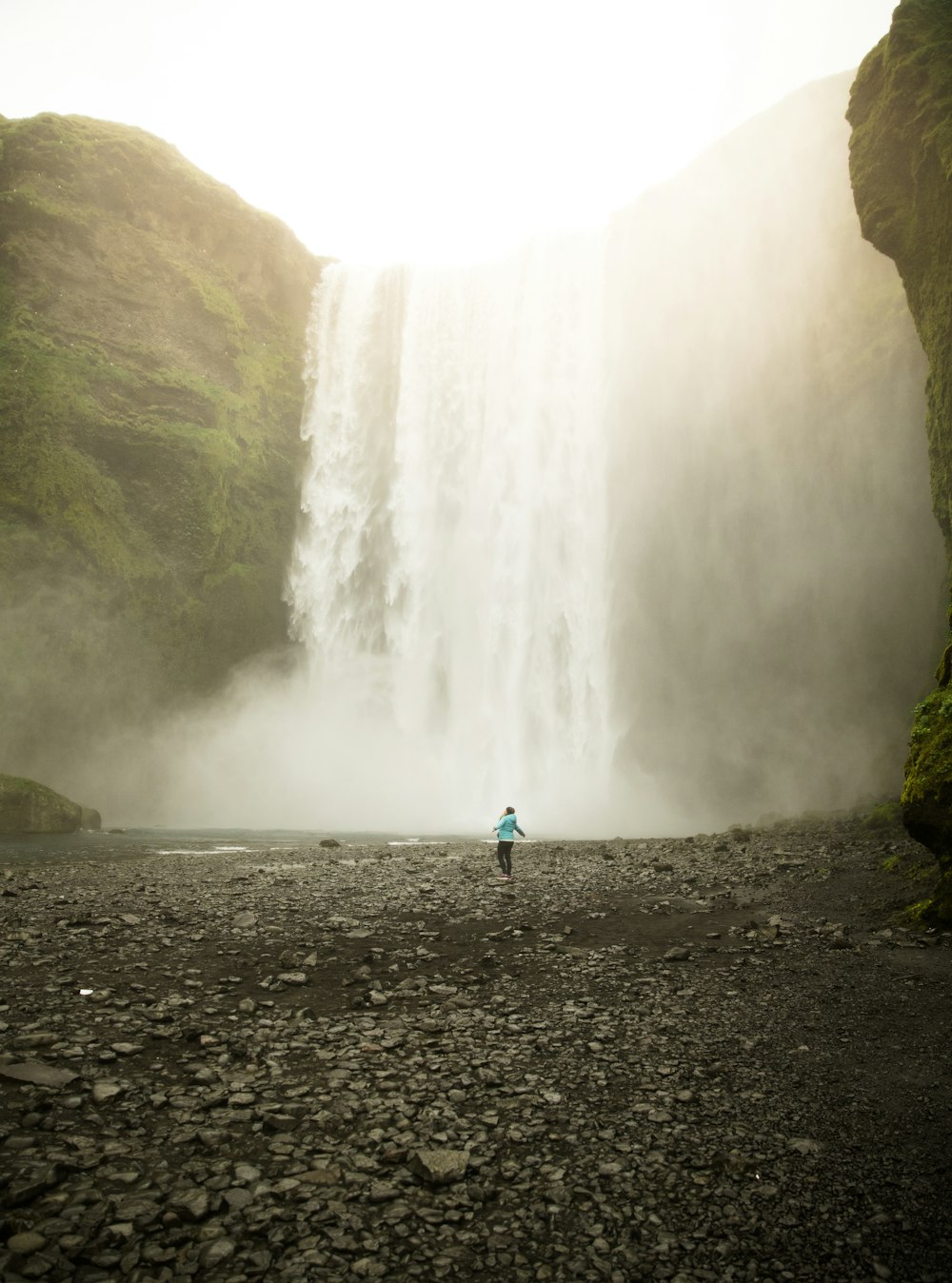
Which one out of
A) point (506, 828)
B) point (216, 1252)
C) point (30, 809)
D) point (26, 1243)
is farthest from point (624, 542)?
point (26, 1243)

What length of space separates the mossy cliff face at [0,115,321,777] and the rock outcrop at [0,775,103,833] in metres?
8.03

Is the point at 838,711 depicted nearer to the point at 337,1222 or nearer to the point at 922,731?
the point at 922,731

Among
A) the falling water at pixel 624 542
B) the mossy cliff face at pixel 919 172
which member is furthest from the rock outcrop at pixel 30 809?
the mossy cliff face at pixel 919 172

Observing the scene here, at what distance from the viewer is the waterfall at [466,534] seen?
3384cm

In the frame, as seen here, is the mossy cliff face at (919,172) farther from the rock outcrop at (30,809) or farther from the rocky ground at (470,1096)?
the rock outcrop at (30,809)

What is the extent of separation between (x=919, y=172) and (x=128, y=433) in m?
33.2

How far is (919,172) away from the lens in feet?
60.7

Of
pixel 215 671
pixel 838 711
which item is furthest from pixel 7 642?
pixel 838 711

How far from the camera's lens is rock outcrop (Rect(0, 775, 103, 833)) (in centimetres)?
2284

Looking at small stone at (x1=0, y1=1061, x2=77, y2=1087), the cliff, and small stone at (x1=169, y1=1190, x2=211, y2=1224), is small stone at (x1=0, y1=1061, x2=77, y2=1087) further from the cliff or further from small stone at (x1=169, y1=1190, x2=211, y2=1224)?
the cliff

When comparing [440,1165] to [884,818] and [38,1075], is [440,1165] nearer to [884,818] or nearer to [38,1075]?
[38,1075]

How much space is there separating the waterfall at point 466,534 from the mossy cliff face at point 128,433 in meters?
3.42

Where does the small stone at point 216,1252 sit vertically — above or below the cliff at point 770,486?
below

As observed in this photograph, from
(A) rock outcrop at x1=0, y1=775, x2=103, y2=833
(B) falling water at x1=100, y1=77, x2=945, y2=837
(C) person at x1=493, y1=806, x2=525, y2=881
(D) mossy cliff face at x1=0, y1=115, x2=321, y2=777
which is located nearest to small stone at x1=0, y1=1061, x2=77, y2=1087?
(C) person at x1=493, y1=806, x2=525, y2=881
